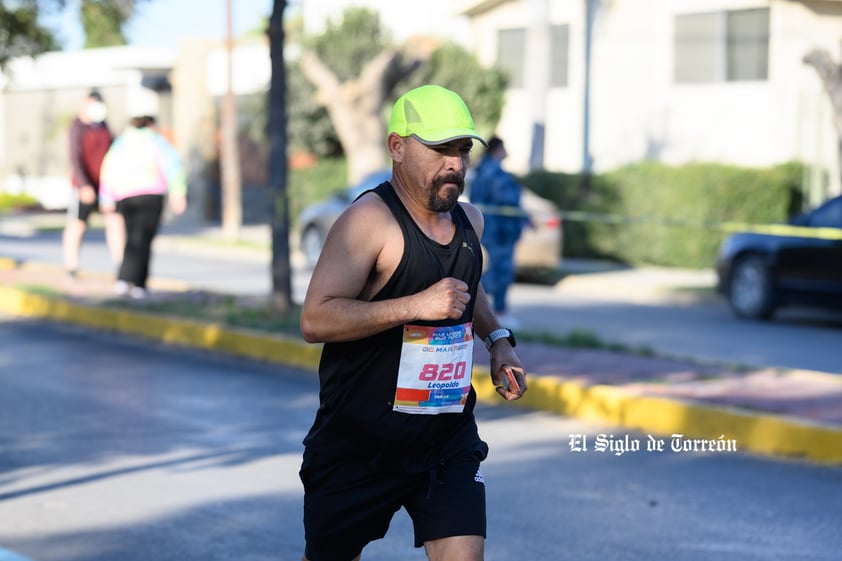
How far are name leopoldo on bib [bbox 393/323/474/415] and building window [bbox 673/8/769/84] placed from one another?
22675 mm

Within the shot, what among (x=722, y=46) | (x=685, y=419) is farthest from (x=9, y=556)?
(x=722, y=46)

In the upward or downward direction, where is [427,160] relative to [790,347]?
upward

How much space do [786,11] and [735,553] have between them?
812 inches

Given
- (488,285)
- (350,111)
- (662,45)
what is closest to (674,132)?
(662,45)

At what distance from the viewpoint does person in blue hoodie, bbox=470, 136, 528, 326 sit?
42.9 ft

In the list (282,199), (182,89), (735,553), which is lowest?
(735,553)

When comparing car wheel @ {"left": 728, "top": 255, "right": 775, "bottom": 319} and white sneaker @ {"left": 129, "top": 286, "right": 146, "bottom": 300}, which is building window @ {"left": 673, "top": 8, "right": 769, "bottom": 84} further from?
white sneaker @ {"left": 129, "top": 286, "right": 146, "bottom": 300}

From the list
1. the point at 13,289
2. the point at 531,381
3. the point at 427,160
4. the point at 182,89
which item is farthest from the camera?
the point at 182,89

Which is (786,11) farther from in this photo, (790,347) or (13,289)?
(13,289)

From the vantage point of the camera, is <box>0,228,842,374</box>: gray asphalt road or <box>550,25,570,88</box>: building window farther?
<box>550,25,570,88</box>: building window

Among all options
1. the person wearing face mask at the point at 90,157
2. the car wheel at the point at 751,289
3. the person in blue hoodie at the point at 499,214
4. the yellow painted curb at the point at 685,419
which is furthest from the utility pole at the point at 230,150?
the yellow painted curb at the point at 685,419

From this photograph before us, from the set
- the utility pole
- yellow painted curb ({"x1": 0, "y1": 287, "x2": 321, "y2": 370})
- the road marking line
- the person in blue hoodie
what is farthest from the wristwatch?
the utility pole

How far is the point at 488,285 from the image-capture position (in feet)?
43.6

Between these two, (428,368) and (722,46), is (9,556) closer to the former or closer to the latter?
(428,368)
